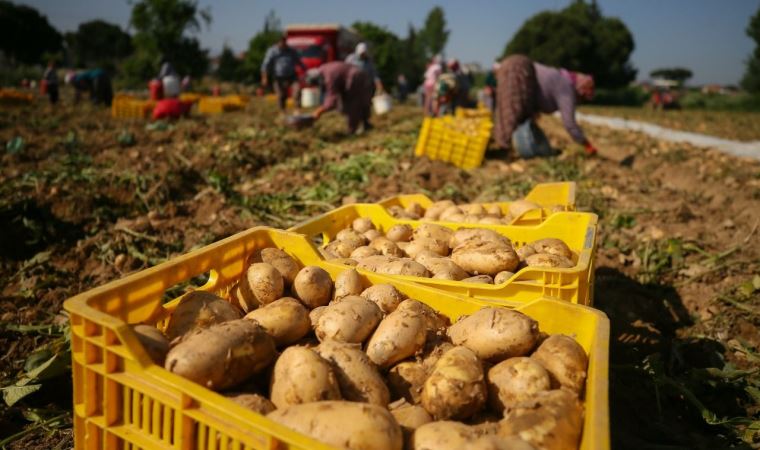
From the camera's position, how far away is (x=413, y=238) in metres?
3.51

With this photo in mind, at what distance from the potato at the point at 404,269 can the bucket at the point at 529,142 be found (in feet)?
21.7

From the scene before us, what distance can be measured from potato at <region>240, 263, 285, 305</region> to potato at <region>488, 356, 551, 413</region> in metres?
1.08

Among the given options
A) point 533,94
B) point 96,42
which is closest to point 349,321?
point 533,94

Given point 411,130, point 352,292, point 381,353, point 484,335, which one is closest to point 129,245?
point 352,292

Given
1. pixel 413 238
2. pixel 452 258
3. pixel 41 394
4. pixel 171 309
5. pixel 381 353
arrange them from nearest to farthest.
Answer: pixel 381 353 → pixel 171 309 → pixel 41 394 → pixel 452 258 → pixel 413 238

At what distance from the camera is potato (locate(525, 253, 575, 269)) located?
2.73 meters

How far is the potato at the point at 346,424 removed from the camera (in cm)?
144

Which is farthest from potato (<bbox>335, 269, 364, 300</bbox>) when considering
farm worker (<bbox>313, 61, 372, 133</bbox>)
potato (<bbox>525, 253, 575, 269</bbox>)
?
farm worker (<bbox>313, 61, 372, 133</bbox>)

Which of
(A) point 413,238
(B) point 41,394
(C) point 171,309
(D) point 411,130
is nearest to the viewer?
(C) point 171,309

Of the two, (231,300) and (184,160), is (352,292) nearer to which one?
(231,300)

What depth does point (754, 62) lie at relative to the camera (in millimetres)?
48781

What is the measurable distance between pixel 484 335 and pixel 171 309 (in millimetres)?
1403

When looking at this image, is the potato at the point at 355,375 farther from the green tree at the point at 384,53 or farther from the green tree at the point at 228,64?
the green tree at the point at 228,64

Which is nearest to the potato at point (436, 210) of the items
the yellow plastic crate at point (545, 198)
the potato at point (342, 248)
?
the yellow plastic crate at point (545, 198)
